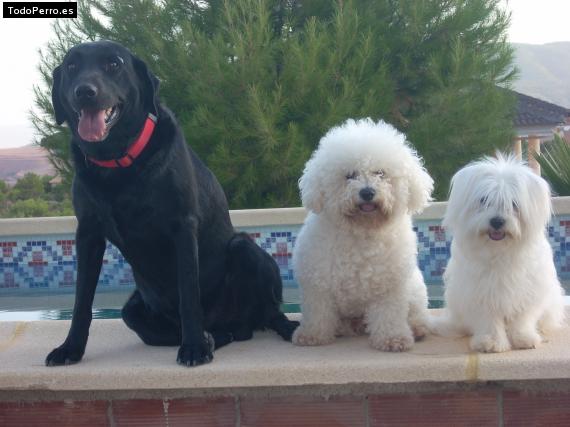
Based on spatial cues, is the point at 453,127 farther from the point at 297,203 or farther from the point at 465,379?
the point at 465,379

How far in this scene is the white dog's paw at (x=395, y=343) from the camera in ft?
9.57

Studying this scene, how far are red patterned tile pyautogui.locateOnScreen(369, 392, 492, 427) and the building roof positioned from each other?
16538mm

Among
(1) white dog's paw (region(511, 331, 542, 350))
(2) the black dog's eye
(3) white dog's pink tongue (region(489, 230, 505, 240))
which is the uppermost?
(2) the black dog's eye

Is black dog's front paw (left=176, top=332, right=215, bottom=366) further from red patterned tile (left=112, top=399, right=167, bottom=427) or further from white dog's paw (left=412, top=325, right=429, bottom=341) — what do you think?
white dog's paw (left=412, top=325, right=429, bottom=341)

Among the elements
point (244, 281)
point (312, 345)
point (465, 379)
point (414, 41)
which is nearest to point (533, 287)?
point (465, 379)

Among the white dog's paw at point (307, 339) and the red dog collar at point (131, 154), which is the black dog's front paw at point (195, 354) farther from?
the red dog collar at point (131, 154)

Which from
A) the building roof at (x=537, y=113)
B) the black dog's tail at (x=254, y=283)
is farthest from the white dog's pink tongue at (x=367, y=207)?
the building roof at (x=537, y=113)

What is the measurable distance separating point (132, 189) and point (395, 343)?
121 centimetres

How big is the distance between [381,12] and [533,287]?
8.74m

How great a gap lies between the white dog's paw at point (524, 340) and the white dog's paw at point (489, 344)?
4cm

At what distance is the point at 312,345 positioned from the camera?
3.07m

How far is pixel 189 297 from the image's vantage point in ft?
9.18

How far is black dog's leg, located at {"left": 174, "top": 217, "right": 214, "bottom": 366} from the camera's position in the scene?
279 centimetres

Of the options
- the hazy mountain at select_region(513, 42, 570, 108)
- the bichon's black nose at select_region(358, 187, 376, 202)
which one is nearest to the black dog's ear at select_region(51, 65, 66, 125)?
the bichon's black nose at select_region(358, 187, 376, 202)
